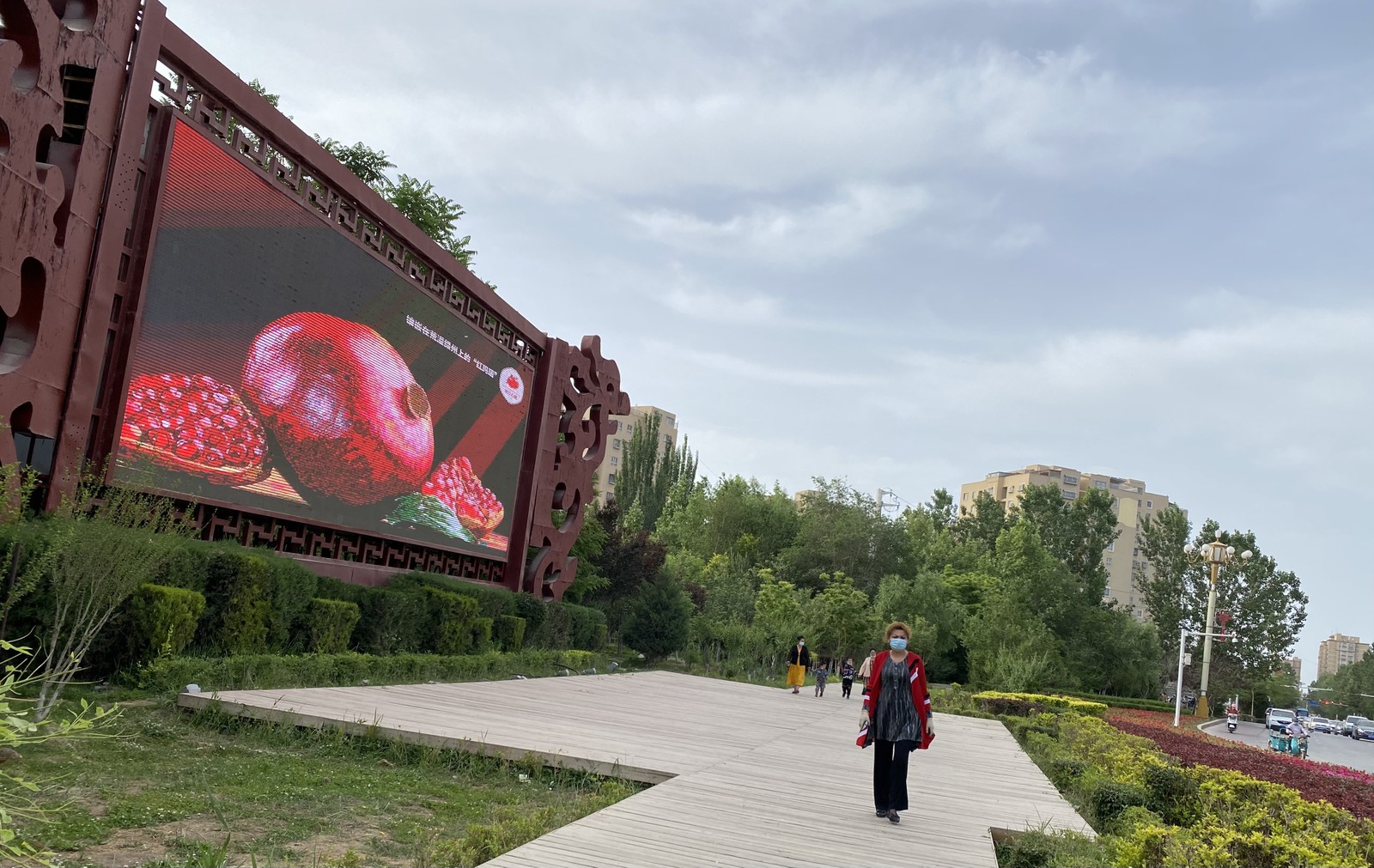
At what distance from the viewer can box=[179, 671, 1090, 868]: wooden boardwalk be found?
201 inches

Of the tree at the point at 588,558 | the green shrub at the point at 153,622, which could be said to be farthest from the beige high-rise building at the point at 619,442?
the green shrub at the point at 153,622

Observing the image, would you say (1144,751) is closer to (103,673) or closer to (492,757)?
(492,757)

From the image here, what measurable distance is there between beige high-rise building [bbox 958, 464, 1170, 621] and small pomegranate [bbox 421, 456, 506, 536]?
78309mm

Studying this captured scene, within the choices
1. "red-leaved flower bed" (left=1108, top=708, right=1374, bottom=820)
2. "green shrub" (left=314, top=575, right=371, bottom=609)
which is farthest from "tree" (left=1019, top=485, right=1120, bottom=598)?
"green shrub" (left=314, top=575, right=371, bottom=609)

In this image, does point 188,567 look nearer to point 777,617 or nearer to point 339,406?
point 339,406

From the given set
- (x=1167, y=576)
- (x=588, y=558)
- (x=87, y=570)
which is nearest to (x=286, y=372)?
(x=87, y=570)

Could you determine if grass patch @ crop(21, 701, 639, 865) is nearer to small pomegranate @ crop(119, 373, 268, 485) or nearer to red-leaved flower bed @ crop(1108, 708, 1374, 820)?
→ small pomegranate @ crop(119, 373, 268, 485)

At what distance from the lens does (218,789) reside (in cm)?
560

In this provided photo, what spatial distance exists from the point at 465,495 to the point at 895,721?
12.6 m

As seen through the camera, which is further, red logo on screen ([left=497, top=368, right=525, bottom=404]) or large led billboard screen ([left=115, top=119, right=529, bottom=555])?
red logo on screen ([left=497, top=368, right=525, bottom=404])

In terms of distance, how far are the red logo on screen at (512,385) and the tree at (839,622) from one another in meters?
15.7

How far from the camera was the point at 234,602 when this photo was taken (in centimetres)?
1037

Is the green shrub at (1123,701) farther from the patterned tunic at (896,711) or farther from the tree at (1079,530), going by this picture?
the patterned tunic at (896,711)

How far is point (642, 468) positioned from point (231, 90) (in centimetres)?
4613
